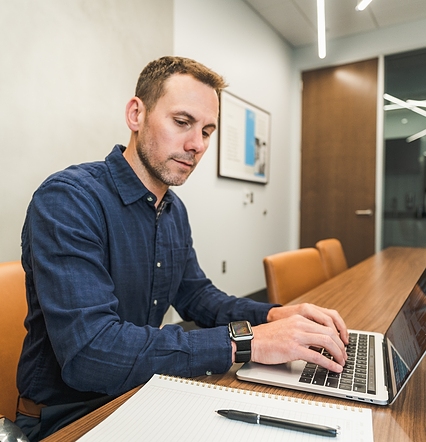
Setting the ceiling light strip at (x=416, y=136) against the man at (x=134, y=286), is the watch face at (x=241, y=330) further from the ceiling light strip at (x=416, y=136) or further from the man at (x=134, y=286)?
the ceiling light strip at (x=416, y=136)

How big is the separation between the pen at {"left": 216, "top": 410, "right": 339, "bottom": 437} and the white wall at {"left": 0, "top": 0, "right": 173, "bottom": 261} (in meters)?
1.49

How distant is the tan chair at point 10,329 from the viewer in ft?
2.82

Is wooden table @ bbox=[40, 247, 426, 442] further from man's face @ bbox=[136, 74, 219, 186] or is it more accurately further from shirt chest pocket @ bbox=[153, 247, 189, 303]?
man's face @ bbox=[136, 74, 219, 186]

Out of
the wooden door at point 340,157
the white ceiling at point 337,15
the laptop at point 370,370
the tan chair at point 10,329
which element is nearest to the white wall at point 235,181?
the white ceiling at point 337,15

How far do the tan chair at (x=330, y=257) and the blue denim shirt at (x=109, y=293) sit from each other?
98 centimetres

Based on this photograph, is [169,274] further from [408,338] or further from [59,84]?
[59,84]

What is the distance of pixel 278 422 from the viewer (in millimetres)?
486

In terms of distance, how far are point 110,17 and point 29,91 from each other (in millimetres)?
726

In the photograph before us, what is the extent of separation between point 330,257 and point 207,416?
1670 millimetres

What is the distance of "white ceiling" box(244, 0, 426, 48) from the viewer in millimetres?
3516

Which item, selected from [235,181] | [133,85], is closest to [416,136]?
[235,181]

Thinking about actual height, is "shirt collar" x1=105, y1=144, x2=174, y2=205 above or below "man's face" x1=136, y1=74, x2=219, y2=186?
below

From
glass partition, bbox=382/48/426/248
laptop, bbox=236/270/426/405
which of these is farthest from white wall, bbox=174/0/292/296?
laptop, bbox=236/270/426/405

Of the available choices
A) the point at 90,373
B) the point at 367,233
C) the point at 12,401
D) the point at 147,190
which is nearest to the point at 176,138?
the point at 147,190
